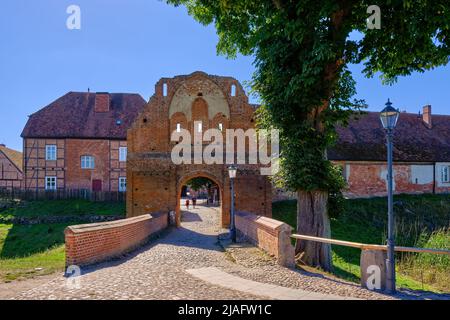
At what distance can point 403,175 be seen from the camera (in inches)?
1028

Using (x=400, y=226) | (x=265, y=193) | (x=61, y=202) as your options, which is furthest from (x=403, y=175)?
(x=61, y=202)

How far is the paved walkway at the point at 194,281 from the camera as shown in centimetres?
561

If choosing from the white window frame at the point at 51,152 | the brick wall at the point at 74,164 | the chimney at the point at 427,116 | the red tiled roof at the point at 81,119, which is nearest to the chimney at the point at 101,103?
the red tiled roof at the point at 81,119

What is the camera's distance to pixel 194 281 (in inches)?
260

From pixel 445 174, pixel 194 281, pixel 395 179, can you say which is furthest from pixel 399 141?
pixel 194 281

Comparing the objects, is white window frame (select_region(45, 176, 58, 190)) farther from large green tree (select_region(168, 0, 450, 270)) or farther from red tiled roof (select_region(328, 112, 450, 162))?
large green tree (select_region(168, 0, 450, 270))

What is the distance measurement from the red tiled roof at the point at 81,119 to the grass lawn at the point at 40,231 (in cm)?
651

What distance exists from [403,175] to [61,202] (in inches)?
1049

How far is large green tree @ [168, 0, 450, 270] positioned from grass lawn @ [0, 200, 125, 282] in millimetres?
6837

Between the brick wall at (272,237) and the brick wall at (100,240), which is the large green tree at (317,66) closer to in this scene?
the brick wall at (272,237)

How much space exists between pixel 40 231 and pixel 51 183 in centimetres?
1022

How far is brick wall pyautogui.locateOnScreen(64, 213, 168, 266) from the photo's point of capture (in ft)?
25.6

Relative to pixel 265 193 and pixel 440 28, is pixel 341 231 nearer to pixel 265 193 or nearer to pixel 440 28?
pixel 265 193

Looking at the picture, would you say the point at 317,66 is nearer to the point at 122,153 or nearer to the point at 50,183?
the point at 122,153
